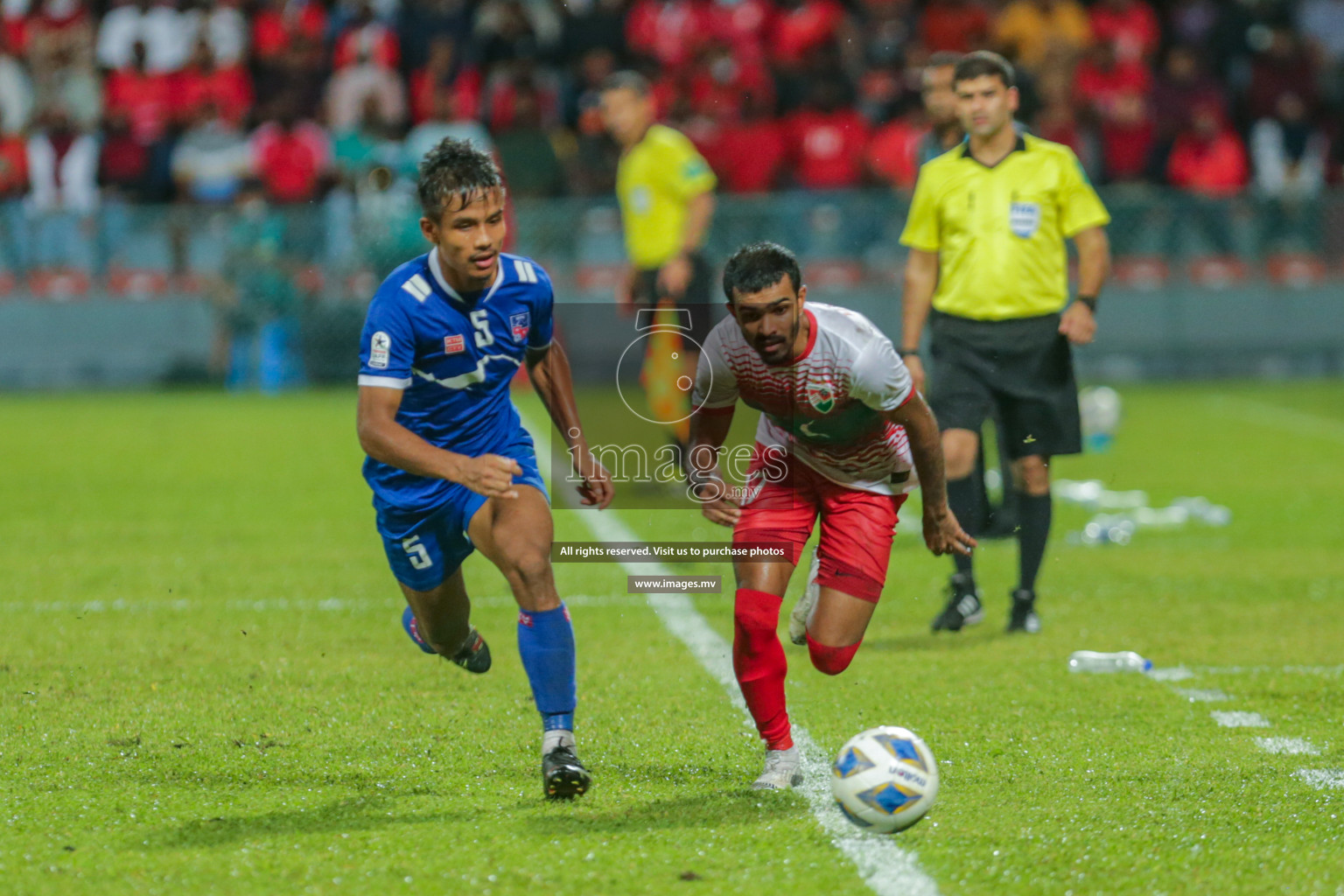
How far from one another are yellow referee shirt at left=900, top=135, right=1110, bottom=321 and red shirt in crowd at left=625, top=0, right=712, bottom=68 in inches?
451

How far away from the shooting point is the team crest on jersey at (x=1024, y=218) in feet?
23.6

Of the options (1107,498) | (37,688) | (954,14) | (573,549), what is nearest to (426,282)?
(37,688)

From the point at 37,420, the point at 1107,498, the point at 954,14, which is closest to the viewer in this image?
the point at 1107,498

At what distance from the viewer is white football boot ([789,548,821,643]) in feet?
17.5

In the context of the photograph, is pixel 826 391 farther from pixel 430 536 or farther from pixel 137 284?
pixel 137 284

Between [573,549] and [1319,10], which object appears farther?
[1319,10]

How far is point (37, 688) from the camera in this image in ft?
20.3

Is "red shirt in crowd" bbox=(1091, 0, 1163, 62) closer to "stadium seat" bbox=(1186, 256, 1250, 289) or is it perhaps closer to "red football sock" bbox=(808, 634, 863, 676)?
"stadium seat" bbox=(1186, 256, 1250, 289)

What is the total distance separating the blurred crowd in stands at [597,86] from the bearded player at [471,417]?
1118 cm

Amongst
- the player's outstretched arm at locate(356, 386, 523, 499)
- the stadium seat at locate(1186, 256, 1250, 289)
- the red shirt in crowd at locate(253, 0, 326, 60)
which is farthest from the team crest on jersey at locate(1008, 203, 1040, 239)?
the red shirt in crowd at locate(253, 0, 326, 60)

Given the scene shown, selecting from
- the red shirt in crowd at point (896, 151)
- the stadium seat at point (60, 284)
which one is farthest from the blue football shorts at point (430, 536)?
the stadium seat at point (60, 284)

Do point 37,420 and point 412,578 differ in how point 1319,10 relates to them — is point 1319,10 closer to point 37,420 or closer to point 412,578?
→ point 37,420

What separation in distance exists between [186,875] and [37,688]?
2279mm

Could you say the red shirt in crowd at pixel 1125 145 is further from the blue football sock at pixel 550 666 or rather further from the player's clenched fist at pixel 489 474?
the player's clenched fist at pixel 489 474
